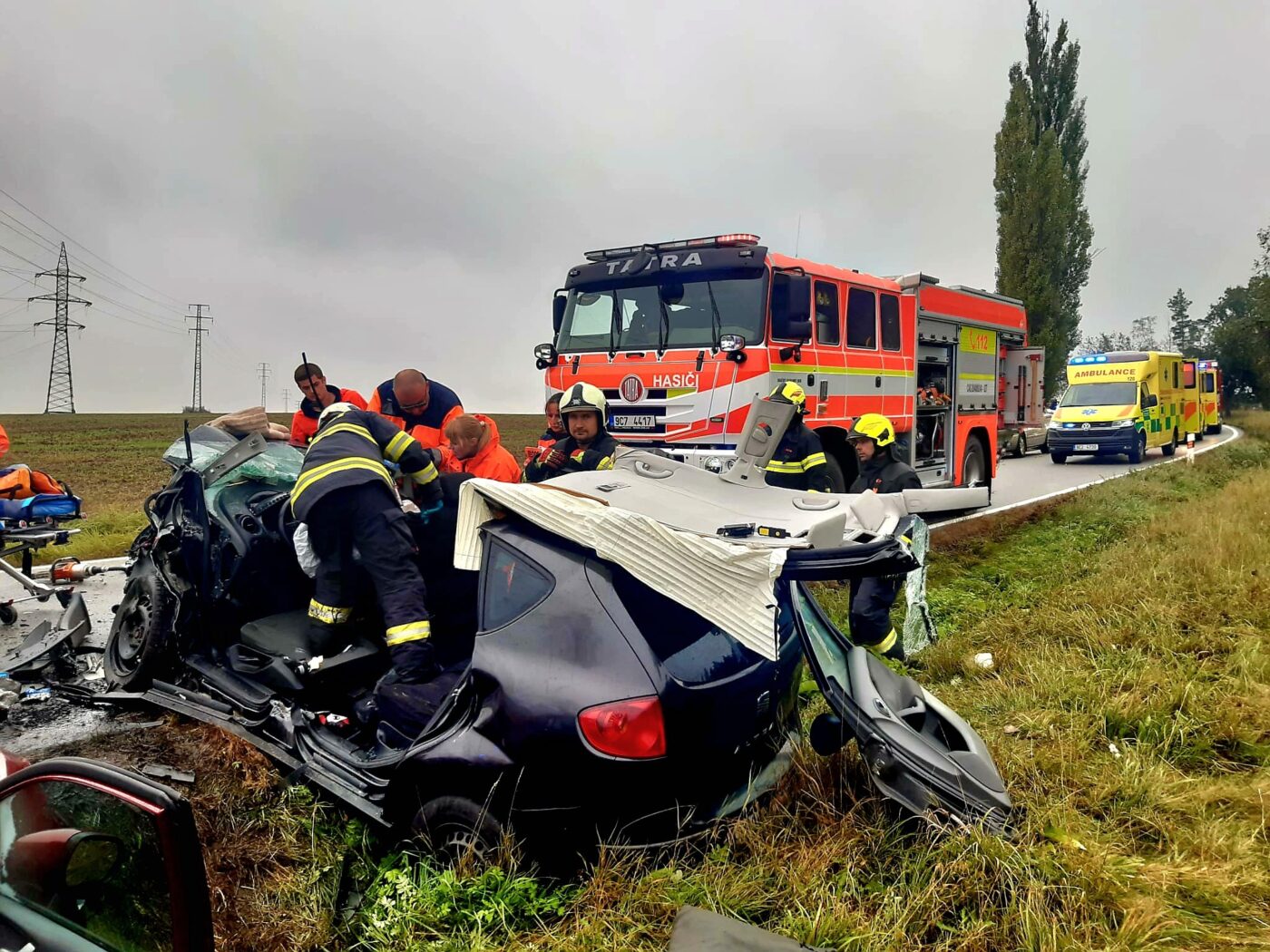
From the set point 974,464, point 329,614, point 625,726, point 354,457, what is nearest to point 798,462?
point 354,457

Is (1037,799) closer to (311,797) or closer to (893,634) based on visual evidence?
(893,634)

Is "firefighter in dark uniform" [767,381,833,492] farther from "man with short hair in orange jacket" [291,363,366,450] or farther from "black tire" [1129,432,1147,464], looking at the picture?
"black tire" [1129,432,1147,464]

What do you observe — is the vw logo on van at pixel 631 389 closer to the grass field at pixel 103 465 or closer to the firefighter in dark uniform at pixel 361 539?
the grass field at pixel 103 465

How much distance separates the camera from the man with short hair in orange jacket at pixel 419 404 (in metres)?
5.70

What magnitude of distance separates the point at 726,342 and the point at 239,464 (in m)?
4.39

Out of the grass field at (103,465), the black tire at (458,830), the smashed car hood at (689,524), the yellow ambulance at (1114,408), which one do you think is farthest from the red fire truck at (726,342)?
the yellow ambulance at (1114,408)

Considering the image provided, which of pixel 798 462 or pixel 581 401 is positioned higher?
pixel 581 401

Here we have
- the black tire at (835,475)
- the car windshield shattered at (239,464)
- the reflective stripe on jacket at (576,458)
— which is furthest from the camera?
the black tire at (835,475)

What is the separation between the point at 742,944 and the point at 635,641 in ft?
2.55

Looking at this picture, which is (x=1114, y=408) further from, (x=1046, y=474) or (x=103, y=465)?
(x=103, y=465)

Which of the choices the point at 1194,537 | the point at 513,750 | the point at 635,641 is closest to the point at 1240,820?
the point at 635,641

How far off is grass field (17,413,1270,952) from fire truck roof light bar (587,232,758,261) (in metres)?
4.36

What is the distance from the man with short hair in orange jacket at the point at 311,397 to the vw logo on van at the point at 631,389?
2.33m

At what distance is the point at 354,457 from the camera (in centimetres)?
338
